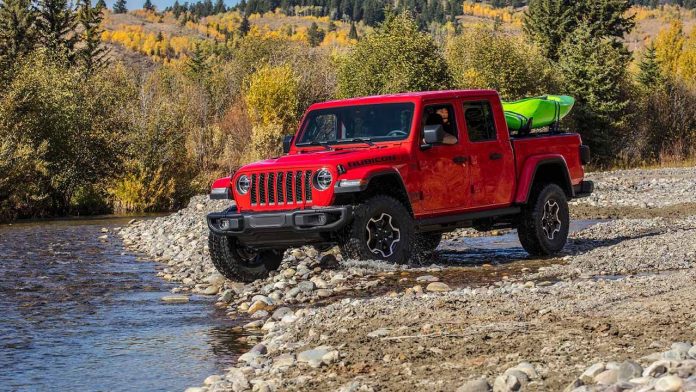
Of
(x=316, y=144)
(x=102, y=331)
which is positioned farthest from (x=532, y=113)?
(x=102, y=331)

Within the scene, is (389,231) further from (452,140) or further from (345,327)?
→ (345,327)

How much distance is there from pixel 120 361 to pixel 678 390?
486 centimetres

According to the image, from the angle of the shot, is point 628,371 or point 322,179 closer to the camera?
point 628,371

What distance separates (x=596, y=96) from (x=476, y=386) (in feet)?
152

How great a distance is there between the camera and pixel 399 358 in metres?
7.28

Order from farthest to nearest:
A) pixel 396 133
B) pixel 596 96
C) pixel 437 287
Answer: pixel 596 96
pixel 396 133
pixel 437 287

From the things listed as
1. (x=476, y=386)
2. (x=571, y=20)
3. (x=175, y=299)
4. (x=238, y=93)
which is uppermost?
(x=571, y=20)

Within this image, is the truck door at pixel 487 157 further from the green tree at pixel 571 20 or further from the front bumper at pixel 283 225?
the green tree at pixel 571 20

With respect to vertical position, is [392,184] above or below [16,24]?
below

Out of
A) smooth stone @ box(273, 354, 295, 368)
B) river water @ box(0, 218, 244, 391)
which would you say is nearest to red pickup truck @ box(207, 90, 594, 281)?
river water @ box(0, 218, 244, 391)

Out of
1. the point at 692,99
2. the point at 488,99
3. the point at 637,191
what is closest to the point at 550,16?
the point at 692,99

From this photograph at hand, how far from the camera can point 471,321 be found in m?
8.33

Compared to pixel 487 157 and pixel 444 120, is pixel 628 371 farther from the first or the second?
pixel 487 157

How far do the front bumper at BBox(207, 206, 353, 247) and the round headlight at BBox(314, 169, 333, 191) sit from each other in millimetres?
256
